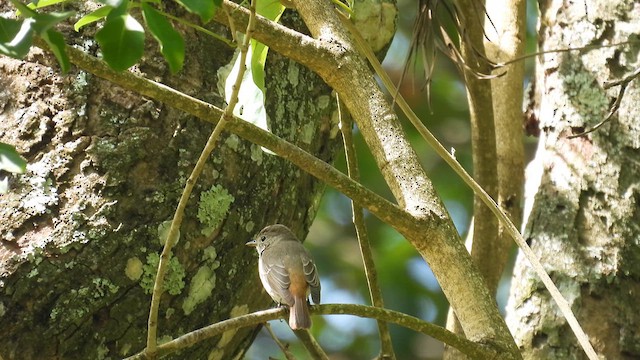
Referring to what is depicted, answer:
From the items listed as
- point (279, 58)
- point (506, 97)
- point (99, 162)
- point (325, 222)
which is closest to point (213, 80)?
point (279, 58)

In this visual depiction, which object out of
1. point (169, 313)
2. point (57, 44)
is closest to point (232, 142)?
point (169, 313)

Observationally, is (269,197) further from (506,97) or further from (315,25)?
(506,97)

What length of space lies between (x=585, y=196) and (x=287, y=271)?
119 cm

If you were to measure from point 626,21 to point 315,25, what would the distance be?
1.88 metres

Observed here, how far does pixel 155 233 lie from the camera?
2.80 meters

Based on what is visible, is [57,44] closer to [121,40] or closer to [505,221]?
[121,40]

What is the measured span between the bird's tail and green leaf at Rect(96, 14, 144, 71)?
1.47 metres

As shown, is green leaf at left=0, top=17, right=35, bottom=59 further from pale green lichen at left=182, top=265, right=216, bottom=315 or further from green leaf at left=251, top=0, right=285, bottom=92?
pale green lichen at left=182, top=265, right=216, bottom=315

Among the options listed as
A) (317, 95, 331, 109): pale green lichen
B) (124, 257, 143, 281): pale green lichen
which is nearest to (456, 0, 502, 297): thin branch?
(317, 95, 331, 109): pale green lichen

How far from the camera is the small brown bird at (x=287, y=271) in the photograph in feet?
10.0

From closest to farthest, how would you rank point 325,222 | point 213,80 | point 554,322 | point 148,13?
point 148,13 → point 213,80 → point 554,322 → point 325,222

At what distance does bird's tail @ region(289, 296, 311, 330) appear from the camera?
298cm

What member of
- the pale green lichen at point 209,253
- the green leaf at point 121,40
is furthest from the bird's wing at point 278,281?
the green leaf at point 121,40

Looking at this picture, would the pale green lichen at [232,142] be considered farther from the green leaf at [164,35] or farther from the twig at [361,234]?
the green leaf at [164,35]
